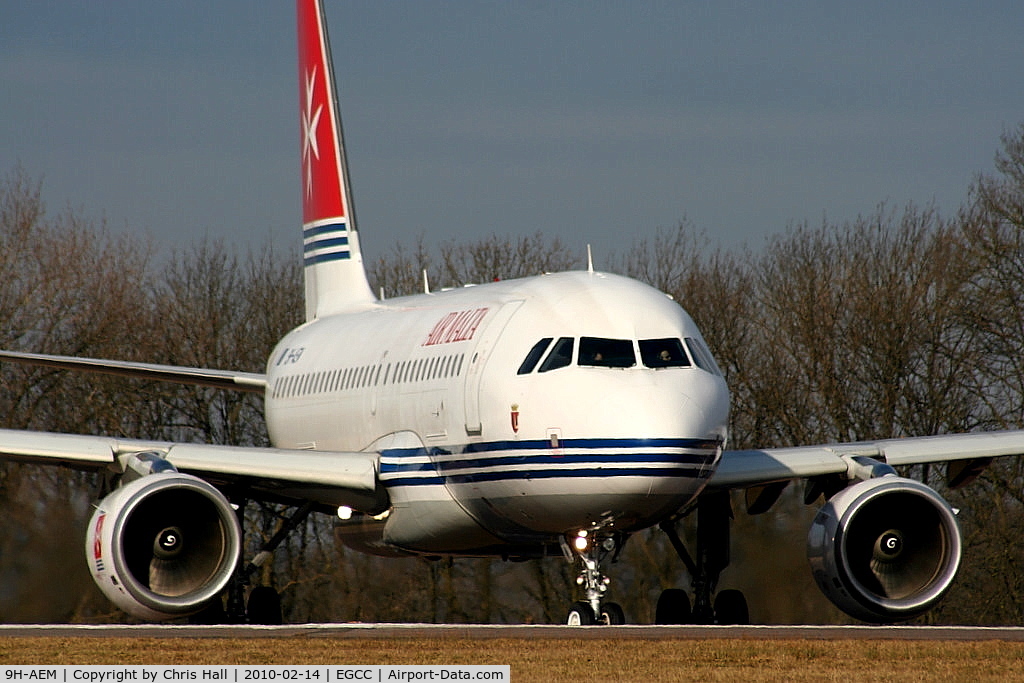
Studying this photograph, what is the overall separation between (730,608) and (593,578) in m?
3.69

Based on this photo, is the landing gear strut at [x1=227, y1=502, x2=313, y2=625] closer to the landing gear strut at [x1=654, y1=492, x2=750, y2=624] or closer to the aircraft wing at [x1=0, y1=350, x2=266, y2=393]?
the aircraft wing at [x1=0, y1=350, x2=266, y2=393]

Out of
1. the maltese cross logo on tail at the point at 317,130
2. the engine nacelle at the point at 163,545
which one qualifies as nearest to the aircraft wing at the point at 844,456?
the engine nacelle at the point at 163,545

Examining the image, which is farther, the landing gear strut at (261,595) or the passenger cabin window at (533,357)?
the landing gear strut at (261,595)

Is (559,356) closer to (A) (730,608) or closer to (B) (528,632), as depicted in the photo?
(B) (528,632)

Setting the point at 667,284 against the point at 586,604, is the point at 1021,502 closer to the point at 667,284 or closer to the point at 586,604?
the point at 667,284

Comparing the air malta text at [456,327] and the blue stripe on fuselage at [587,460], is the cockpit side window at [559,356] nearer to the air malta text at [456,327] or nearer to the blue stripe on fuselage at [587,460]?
the blue stripe on fuselage at [587,460]

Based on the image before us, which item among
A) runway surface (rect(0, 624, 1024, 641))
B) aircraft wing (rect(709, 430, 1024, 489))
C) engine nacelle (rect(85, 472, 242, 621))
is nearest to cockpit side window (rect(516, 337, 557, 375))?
runway surface (rect(0, 624, 1024, 641))

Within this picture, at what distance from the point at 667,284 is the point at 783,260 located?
3.15 m

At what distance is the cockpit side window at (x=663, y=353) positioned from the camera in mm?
19178

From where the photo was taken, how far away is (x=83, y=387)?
45125mm

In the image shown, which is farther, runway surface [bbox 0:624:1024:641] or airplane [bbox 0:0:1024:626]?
airplane [bbox 0:0:1024:626]

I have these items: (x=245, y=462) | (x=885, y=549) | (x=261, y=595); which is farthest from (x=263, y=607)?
(x=885, y=549)

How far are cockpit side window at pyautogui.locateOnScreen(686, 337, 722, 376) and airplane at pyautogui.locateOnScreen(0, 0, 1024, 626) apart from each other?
3cm

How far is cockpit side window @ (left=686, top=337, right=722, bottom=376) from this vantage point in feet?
64.0
